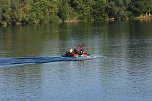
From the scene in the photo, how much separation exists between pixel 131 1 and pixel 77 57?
10253 cm

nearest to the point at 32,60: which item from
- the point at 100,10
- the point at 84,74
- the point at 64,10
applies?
the point at 84,74

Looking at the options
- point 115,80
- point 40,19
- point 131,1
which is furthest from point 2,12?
point 115,80

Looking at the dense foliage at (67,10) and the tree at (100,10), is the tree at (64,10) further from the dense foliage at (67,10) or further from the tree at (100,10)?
the tree at (100,10)

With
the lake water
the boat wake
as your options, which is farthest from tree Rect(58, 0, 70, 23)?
the boat wake

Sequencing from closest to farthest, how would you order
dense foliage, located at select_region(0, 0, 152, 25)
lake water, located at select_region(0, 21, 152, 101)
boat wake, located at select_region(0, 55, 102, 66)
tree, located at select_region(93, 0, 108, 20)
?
1. lake water, located at select_region(0, 21, 152, 101)
2. boat wake, located at select_region(0, 55, 102, 66)
3. dense foliage, located at select_region(0, 0, 152, 25)
4. tree, located at select_region(93, 0, 108, 20)

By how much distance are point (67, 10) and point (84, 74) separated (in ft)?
325

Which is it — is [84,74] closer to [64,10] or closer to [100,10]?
[64,10]

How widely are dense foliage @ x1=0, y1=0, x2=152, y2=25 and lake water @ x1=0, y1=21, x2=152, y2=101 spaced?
5234 cm

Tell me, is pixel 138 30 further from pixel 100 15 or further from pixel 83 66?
pixel 83 66

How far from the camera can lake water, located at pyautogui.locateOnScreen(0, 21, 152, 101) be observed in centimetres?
4841

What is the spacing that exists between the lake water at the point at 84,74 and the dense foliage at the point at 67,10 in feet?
172

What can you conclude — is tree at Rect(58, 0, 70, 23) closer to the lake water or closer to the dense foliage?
the dense foliage

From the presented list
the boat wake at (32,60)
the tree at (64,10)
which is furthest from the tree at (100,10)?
the boat wake at (32,60)

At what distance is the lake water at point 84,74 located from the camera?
159 feet
